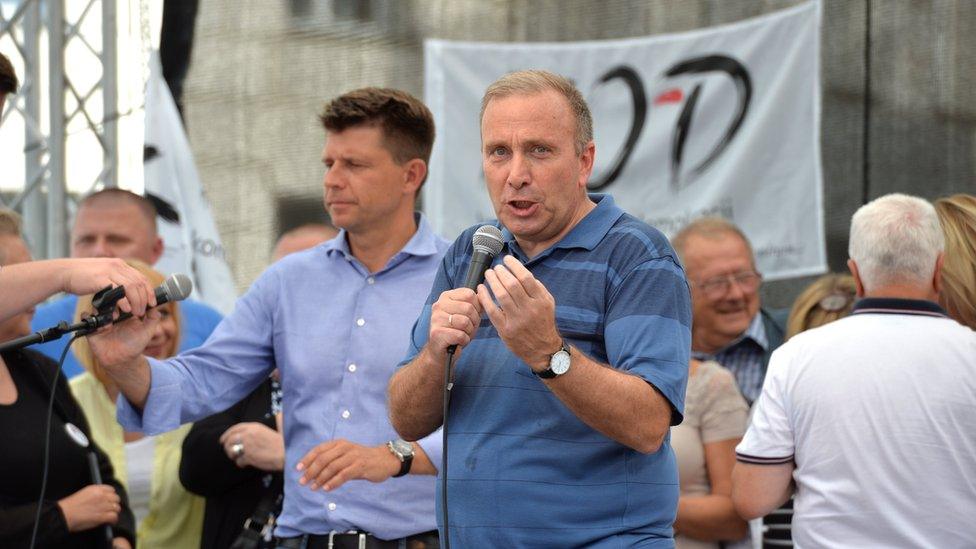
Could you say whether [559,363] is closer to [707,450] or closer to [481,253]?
[481,253]

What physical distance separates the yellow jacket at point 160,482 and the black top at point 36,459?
47 cm

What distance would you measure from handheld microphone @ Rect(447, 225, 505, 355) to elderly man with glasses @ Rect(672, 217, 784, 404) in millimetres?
2335

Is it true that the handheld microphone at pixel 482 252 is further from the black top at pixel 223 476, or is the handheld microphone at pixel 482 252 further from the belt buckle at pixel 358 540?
the black top at pixel 223 476

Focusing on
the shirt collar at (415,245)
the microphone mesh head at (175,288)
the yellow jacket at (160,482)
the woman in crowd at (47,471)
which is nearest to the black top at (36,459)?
the woman in crowd at (47,471)

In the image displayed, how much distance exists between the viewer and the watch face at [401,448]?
124 inches

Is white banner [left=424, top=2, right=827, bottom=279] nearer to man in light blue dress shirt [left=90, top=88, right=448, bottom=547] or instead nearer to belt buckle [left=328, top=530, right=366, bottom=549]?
man in light blue dress shirt [left=90, top=88, right=448, bottom=547]

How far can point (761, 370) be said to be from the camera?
483cm

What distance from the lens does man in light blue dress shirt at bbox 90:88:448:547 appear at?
339cm

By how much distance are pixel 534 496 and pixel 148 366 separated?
1.19 metres

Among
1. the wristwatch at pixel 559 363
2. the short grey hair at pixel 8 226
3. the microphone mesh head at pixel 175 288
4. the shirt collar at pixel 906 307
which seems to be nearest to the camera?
the wristwatch at pixel 559 363

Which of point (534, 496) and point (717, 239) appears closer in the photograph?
point (534, 496)

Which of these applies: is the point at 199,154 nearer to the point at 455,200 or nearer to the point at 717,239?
the point at 455,200

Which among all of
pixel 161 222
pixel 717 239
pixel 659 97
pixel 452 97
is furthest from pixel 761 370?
pixel 161 222

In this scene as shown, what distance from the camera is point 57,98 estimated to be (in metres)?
5.88
